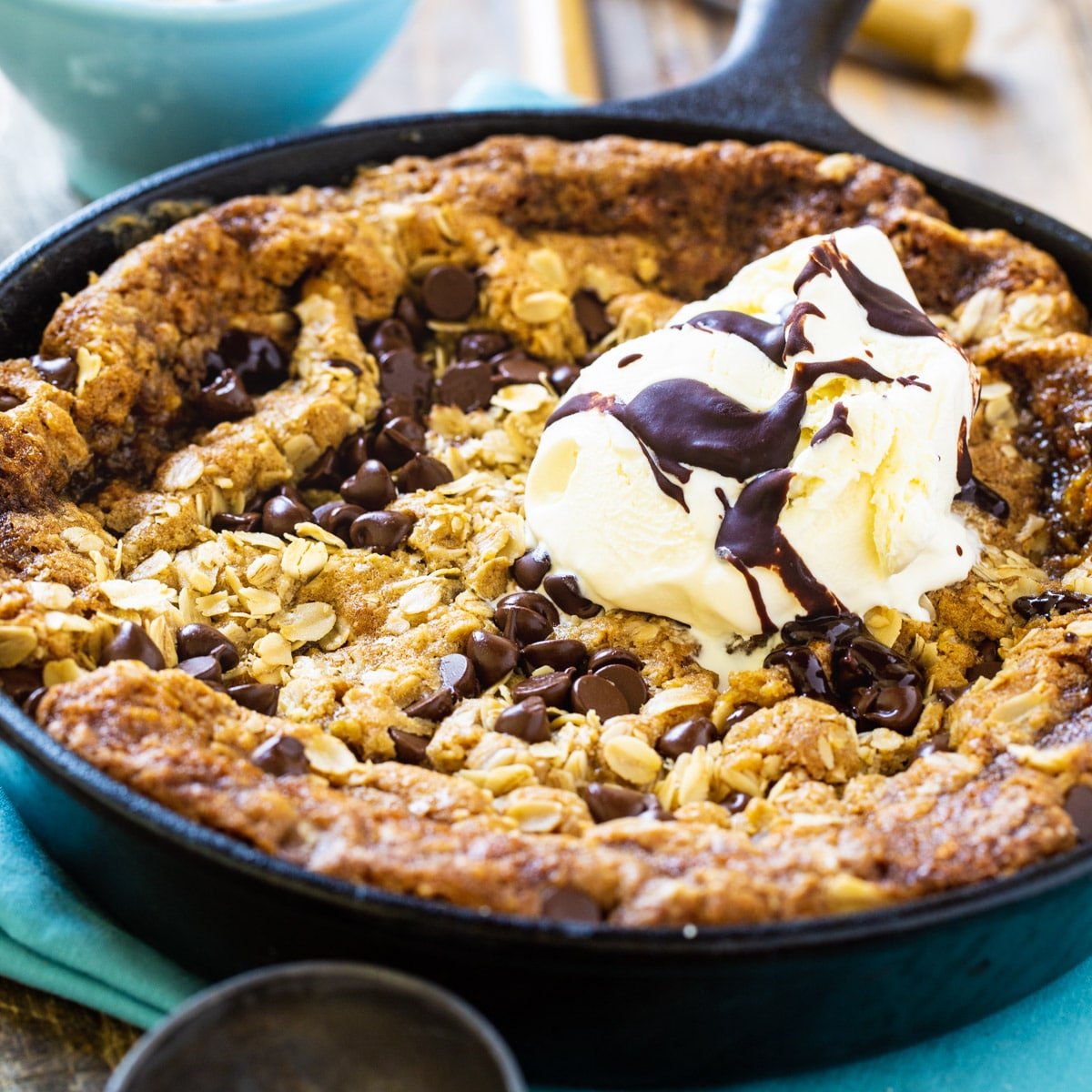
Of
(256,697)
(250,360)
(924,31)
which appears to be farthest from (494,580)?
(924,31)

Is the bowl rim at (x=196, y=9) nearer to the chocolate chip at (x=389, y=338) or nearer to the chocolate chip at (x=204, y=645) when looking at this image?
the chocolate chip at (x=389, y=338)

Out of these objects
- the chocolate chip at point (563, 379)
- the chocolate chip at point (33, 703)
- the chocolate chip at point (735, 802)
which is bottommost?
the chocolate chip at point (735, 802)

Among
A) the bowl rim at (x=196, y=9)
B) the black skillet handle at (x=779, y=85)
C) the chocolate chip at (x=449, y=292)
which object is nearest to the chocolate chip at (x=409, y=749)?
the chocolate chip at (x=449, y=292)

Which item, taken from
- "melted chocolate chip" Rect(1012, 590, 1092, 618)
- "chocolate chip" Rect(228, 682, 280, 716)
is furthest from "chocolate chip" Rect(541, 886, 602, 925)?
"melted chocolate chip" Rect(1012, 590, 1092, 618)

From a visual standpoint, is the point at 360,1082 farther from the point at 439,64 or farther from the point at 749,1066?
the point at 439,64

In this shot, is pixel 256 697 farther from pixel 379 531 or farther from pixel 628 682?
pixel 628 682

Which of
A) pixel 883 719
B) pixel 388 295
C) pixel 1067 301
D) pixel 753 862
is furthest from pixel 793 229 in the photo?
pixel 753 862
